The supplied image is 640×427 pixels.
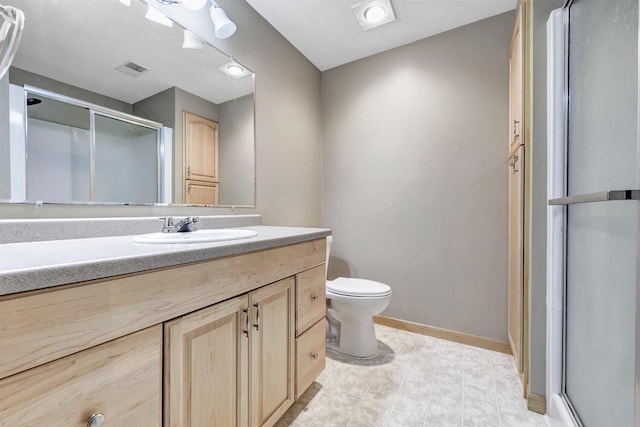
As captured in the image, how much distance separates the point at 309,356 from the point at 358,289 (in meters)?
0.58

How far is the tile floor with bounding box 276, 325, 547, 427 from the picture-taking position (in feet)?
4.08

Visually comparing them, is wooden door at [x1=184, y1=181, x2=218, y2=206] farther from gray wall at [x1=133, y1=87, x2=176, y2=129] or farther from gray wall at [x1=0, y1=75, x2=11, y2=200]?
gray wall at [x1=0, y1=75, x2=11, y2=200]

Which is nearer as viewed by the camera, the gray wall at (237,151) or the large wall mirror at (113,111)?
the large wall mirror at (113,111)

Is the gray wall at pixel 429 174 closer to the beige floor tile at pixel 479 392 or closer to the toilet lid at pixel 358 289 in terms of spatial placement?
the toilet lid at pixel 358 289

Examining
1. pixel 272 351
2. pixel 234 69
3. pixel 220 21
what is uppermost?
pixel 220 21

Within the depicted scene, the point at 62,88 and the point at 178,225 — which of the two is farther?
the point at 178,225

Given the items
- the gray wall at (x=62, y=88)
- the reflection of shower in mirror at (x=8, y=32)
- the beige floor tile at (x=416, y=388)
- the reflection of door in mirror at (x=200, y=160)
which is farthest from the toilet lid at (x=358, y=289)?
the reflection of shower in mirror at (x=8, y=32)

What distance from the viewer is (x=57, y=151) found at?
0.99m

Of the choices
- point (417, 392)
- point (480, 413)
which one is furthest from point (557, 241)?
point (417, 392)

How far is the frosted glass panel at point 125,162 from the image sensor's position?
1.09 meters

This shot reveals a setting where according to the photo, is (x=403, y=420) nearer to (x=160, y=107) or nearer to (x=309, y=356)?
(x=309, y=356)

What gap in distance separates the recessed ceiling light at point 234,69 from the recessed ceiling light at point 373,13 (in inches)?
31.5

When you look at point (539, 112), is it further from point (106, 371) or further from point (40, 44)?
point (40, 44)

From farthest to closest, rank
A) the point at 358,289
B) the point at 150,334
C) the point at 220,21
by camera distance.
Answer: the point at 358,289 → the point at 220,21 → the point at 150,334
